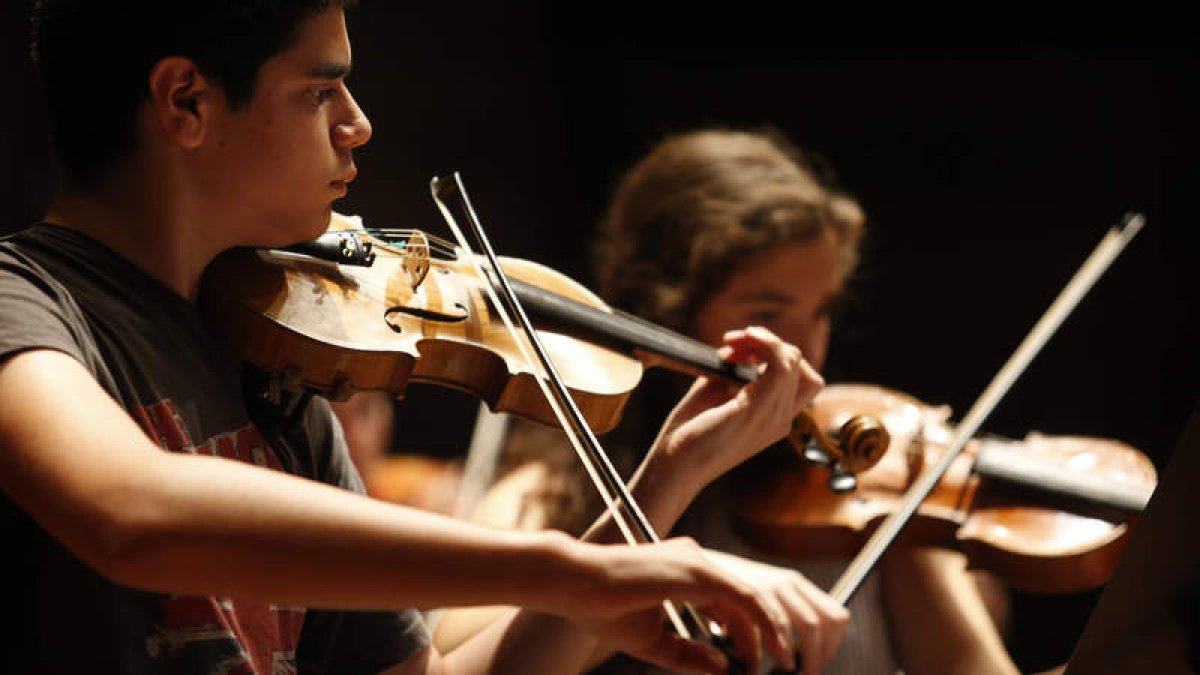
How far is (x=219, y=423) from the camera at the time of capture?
3.29 ft

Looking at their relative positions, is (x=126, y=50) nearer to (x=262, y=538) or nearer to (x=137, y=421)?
(x=137, y=421)

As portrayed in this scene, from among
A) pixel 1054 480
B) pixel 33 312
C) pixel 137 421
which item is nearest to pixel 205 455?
pixel 137 421

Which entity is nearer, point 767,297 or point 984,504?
point 984,504

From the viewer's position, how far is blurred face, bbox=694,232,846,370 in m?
1.78

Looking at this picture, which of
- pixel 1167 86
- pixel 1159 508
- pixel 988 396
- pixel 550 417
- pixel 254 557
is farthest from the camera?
pixel 1167 86

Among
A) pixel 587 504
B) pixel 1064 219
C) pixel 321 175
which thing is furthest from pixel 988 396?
pixel 1064 219

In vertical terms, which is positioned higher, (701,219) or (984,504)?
(701,219)

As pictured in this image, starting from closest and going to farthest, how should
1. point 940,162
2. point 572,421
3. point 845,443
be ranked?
point 572,421 < point 845,443 < point 940,162

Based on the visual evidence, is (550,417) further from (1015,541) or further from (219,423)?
(1015,541)

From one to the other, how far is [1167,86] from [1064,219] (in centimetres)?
32

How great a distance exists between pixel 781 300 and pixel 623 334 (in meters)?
0.49

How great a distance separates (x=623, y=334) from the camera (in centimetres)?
136

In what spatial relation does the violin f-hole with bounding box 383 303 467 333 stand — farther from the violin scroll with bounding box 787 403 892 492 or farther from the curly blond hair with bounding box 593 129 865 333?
the curly blond hair with bounding box 593 129 865 333

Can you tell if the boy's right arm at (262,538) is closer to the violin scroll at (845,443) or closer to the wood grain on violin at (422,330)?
the wood grain on violin at (422,330)
